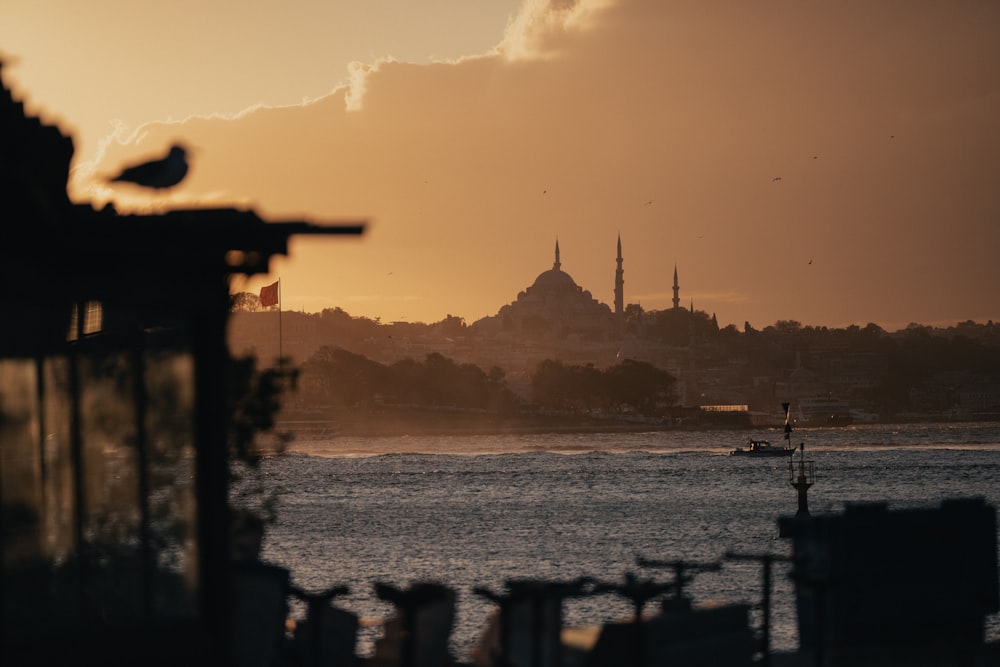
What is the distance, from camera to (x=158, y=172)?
334 inches

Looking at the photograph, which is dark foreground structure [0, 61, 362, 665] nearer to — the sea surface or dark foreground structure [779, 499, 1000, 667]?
dark foreground structure [779, 499, 1000, 667]

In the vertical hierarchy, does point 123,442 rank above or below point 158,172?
below

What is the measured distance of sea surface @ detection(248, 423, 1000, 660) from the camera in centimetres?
5062

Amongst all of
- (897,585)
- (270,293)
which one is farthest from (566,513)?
(897,585)

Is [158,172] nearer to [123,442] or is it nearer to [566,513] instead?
[123,442]

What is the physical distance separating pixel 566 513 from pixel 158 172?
281 ft

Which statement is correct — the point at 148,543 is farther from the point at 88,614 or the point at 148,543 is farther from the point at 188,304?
the point at 188,304

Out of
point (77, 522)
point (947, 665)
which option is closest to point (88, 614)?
point (77, 522)

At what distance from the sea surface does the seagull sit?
39.8 feet

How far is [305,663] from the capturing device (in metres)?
14.9

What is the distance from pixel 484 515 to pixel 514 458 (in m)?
83.1

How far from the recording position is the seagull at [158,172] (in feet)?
27.8

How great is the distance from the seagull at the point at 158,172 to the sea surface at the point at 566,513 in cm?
1212

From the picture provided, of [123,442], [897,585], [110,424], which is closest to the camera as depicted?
[123,442]
